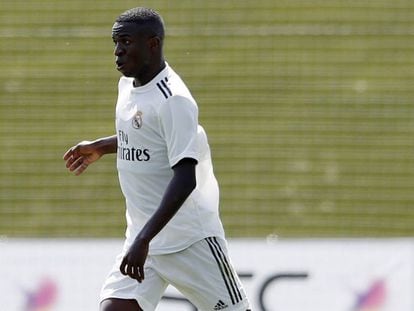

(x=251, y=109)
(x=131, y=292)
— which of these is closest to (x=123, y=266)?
(x=131, y=292)

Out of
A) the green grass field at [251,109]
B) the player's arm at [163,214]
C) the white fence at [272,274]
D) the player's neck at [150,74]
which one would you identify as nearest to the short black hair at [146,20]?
the player's neck at [150,74]

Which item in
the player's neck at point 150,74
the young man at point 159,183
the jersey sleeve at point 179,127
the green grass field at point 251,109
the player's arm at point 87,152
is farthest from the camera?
the green grass field at point 251,109

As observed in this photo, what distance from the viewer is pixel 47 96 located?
39.0ft

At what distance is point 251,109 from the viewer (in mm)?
11617

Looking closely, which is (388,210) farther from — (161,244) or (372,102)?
(161,244)

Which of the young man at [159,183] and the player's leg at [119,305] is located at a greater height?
the young man at [159,183]

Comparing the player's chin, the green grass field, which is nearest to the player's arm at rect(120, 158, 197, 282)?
the player's chin

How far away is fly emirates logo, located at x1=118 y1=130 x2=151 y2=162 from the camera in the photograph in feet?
16.2

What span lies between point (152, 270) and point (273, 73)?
22.4 ft

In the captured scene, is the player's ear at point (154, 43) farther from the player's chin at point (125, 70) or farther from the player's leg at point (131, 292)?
the player's leg at point (131, 292)

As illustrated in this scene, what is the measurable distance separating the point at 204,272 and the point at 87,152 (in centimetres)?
99

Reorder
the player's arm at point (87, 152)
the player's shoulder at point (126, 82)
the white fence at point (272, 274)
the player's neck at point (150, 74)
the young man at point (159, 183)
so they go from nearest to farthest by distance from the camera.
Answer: the young man at point (159, 183) < the player's neck at point (150, 74) < the player's shoulder at point (126, 82) < the player's arm at point (87, 152) < the white fence at point (272, 274)

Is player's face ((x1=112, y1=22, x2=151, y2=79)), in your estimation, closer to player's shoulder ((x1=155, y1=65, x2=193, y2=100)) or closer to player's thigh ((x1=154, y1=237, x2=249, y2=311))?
player's shoulder ((x1=155, y1=65, x2=193, y2=100))

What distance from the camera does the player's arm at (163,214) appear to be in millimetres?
4582
